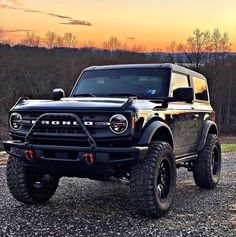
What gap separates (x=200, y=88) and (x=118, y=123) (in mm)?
3590

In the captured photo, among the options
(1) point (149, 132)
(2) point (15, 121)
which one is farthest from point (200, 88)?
(2) point (15, 121)

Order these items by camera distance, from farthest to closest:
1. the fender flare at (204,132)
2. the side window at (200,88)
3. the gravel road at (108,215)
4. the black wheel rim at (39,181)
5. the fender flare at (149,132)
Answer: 1. the side window at (200,88)
2. the fender flare at (204,132)
3. the black wheel rim at (39,181)
4. the fender flare at (149,132)
5. the gravel road at (108,215)

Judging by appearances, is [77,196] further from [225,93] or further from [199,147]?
[225,93]

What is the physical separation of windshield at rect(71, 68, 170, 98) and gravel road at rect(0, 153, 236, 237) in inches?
63.8

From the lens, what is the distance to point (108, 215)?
543 centimetres

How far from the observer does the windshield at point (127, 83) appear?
6.24 meters

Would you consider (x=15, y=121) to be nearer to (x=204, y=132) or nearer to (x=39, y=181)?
(x=39, y=181)

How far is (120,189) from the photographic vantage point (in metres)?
7.34

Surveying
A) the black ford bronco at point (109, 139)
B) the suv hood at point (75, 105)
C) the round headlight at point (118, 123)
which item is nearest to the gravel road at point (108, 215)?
the black ford bronco at point (109, 139)

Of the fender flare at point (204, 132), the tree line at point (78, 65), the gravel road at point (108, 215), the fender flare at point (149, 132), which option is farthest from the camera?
the tree line at point (78, 65)

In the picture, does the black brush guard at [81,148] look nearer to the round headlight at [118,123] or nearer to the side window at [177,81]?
the round headlight at [118,123]

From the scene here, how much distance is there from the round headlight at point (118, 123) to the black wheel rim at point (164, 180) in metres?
0.89

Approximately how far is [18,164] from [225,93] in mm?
74447

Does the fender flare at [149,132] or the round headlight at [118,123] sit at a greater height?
the round headlight at [118,123]
